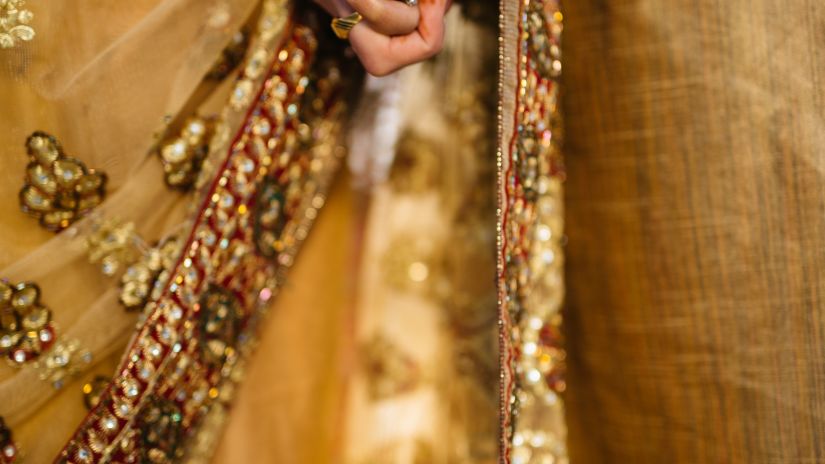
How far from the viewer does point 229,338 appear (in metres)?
0.70

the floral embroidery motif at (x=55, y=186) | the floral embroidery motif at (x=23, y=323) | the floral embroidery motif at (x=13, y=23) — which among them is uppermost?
the floral embroidery motif at (x=13, y=23)

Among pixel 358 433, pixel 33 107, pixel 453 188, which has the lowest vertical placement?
pixel 358 433

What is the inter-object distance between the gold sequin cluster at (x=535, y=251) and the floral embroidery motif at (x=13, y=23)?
40 cm

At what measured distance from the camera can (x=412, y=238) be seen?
0.87m

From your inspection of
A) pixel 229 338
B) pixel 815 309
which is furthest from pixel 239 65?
pixel 815 309

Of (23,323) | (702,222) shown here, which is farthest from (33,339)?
Result: (702,222)

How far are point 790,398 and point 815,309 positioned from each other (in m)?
0.08

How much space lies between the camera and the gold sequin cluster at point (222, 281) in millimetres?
601

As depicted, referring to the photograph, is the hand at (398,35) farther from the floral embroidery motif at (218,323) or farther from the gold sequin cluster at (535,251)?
the floral embroidery motif at (218,323)

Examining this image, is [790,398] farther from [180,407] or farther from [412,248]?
[180,407]

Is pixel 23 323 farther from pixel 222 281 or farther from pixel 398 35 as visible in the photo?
pixel 398 35

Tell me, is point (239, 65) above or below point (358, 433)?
above

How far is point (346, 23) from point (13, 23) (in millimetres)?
248

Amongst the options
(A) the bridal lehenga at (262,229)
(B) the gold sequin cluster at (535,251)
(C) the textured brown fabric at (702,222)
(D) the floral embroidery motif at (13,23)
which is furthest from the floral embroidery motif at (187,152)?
(C) the textured brown fabric at (702,222)
